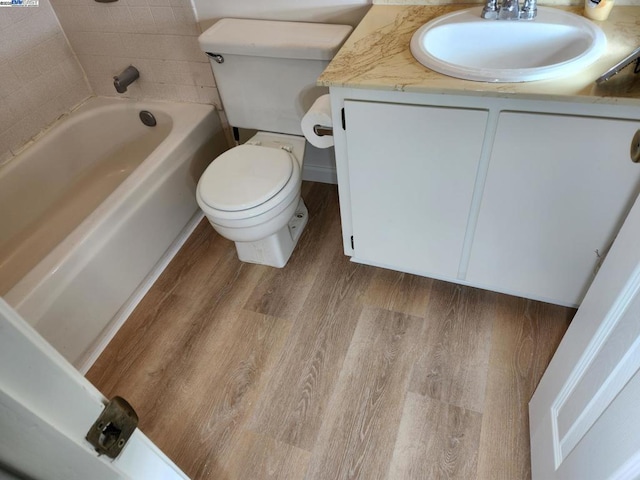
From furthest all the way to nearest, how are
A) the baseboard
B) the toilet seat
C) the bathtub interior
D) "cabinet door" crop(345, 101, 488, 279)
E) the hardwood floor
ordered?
the baseboard, the bathtub interior, the toilet seat, the hardwood floor, "cabinet door" crop(345, 101, 488, 279)

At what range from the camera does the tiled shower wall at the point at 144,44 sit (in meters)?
1.83

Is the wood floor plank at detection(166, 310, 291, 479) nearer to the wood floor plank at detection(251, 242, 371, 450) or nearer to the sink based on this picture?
the wood floor plank at detection(251, 242, 371, 450)

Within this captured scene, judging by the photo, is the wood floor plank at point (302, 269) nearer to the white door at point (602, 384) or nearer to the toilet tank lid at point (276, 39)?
the toilet tank lid at point (276, 39)

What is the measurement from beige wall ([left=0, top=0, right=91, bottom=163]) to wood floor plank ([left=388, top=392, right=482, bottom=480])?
1.96 meters

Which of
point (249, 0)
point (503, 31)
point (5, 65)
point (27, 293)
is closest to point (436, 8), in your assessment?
point (503, 31)

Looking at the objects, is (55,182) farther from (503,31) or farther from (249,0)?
(503,31)

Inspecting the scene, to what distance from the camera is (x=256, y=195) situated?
152 centimetres

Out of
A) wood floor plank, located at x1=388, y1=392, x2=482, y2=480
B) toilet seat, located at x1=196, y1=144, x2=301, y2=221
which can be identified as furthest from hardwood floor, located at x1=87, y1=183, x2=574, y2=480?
toilet seat, located at x1=196, y1=144, x2=301, y2=221

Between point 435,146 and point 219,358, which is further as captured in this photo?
point 219,358

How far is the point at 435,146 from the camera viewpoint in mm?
1211

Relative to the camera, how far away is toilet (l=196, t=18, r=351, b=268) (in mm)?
1524

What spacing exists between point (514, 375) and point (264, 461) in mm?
827

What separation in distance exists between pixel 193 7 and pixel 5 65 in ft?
2.72

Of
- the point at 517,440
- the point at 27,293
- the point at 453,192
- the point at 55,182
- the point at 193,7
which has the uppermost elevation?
the point at 193,7
